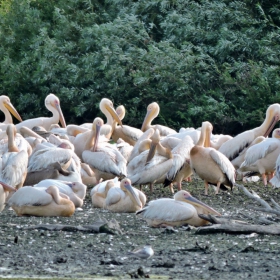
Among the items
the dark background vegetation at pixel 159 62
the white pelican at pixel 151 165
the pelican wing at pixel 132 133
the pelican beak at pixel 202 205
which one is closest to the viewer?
the pelican beak at pixel 202 205

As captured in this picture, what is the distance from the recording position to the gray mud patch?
5824mm

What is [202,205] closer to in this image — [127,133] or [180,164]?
[180,164]

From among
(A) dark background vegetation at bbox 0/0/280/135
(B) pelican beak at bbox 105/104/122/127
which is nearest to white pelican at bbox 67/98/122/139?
(B) pelican beak at bbox 105/104/122/127

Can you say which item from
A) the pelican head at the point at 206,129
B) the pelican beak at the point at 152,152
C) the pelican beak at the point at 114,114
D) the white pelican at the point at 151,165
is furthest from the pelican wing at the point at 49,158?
the pelican beak at the point at 114,114

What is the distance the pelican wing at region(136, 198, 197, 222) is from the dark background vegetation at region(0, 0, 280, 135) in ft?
36.8

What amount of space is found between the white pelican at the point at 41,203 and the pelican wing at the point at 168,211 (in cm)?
99

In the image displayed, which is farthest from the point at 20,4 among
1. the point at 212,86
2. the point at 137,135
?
the point at 137,135

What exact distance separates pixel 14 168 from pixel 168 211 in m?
2.57

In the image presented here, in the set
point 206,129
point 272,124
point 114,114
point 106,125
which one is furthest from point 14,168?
point 114,114

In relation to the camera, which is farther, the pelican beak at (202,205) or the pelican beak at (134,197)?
the pelican beak at (134,197)

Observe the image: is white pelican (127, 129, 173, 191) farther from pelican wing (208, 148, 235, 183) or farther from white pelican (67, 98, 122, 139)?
white pelican (67, 98, 122, 139)

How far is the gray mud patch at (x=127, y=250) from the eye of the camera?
582 centimetres

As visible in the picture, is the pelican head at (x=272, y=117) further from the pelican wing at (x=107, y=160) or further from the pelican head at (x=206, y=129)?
the pelican wing at (x=107, y=160)

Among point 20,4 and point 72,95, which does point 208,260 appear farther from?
point 20,4
